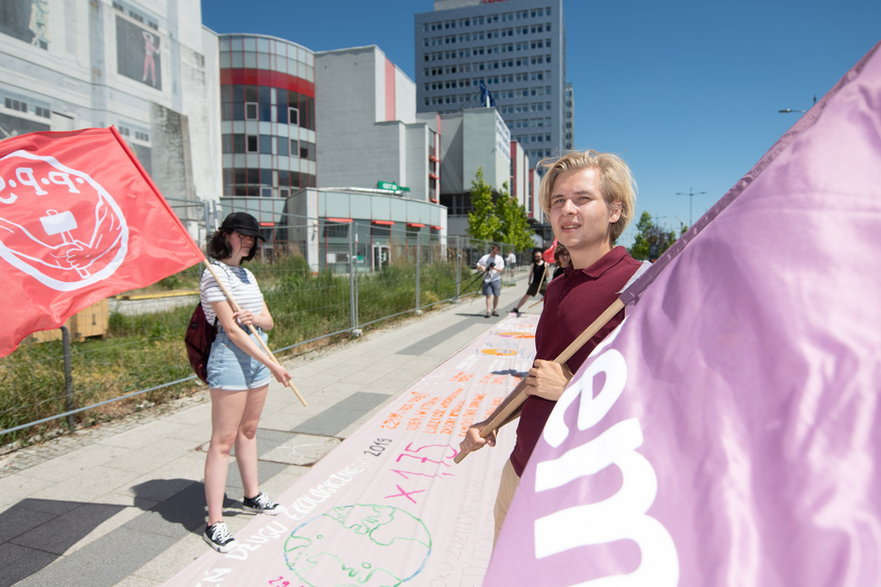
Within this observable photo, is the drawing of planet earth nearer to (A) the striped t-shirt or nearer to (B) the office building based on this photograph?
(A) the striped t-shirt

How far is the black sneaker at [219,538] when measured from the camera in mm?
2973

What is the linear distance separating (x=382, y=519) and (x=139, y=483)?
1.83 metres

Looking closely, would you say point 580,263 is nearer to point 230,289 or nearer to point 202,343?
point 230,289

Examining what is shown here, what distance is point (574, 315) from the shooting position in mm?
1712

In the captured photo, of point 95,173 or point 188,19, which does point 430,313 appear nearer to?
point 95,173

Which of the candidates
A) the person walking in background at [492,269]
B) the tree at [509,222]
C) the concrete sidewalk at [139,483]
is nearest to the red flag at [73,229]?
the concrete sidewalk at [139,483]

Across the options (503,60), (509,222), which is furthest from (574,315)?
(503,60)

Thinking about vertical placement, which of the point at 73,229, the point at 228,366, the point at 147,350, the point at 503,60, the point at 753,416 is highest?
the point at 503,60

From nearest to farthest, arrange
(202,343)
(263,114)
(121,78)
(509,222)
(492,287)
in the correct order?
1. (202,343)
2. (492,287)
3. (121,78)
4. (509,222)
5. (263,114)

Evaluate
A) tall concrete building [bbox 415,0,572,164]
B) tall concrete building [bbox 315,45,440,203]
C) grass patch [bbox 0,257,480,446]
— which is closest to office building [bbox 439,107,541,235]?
tall concrete building [bbox 315,45,440,203]

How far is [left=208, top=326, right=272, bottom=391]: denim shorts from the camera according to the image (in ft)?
9.90

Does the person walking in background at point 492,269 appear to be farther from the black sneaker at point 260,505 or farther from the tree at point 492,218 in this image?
the tree at point 492,218

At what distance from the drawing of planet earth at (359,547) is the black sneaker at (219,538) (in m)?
0.30

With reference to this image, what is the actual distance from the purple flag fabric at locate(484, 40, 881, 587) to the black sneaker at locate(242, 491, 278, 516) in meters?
2.79
